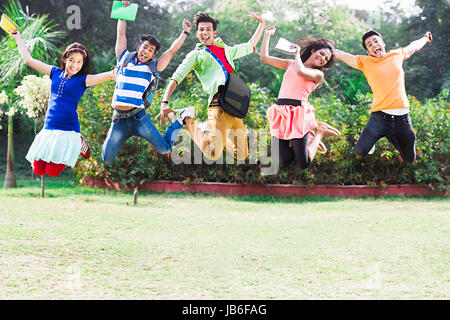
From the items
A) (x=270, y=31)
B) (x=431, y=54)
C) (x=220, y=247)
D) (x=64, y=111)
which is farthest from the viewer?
(x=431, y=54)

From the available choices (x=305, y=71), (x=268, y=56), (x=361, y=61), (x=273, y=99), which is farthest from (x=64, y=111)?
(x=273, y=99)

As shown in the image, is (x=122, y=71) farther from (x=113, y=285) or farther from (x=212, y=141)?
(x=113, y=285)

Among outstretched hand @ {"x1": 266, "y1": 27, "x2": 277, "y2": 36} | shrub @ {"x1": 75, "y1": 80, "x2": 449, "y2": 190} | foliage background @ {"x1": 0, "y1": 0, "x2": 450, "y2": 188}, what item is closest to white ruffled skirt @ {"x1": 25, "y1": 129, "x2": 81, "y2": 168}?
outstretched hand @ {"x1": 266, "y1": 27, "x2": 277, "y2": 36}

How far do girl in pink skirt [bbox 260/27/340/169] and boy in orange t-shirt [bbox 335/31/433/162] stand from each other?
374mm

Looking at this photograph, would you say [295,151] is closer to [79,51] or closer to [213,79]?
[213,79]

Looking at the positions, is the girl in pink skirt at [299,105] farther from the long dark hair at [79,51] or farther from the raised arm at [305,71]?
the long dark hair at [79,51]

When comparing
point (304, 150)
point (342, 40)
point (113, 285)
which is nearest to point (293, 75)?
point (304, 150)

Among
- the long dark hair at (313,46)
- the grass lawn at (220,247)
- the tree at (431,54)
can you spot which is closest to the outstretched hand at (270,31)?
the long dark hair at (313,46)

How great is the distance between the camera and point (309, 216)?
1750 cm

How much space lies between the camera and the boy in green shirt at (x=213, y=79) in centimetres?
681

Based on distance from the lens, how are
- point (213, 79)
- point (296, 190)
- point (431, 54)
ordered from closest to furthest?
point (213, 79)
point (296, 190)
point (431, 54)

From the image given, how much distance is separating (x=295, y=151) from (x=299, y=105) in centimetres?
56

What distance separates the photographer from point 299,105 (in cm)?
702

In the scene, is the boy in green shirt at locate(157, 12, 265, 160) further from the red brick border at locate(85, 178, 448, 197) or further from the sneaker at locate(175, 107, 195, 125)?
the red brick border at locate(85, 178, 448, 197)
